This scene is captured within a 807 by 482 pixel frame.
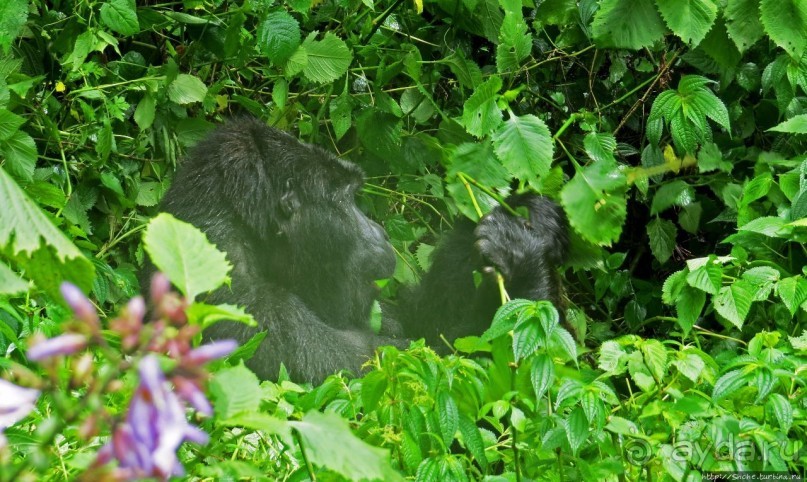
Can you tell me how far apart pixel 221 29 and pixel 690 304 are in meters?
2.14

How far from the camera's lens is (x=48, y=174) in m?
3.57

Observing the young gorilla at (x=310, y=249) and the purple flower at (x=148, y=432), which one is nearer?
the purple flower at (x=148, y=432)

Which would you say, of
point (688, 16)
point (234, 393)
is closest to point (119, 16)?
point (688, 16)

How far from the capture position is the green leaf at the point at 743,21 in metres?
2.48

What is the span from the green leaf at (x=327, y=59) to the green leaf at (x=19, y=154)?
0.95 m

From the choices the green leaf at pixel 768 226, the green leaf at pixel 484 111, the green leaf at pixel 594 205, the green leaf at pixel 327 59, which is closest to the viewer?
the green leaf at pixel 594 205

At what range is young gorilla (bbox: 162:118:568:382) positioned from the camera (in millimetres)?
2932

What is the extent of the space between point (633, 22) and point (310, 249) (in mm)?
1301

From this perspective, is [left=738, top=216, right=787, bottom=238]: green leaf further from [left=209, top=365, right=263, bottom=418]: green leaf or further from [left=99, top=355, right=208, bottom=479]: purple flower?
[left=99, top=355, right=208, bottom=479]: purple flower

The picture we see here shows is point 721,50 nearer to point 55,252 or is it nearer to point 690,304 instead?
point 690,304

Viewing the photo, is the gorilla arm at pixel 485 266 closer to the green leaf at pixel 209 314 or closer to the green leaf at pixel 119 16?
the green leaf at pixel 119 16

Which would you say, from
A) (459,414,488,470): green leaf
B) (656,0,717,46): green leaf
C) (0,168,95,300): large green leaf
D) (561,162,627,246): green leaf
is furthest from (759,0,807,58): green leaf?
(0,168,95,300): large green leaf

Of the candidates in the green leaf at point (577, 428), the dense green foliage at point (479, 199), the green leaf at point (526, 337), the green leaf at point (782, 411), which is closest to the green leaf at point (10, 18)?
the dense green foliage at point (479, 199)

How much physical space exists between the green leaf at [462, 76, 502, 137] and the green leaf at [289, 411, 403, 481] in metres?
1.33
